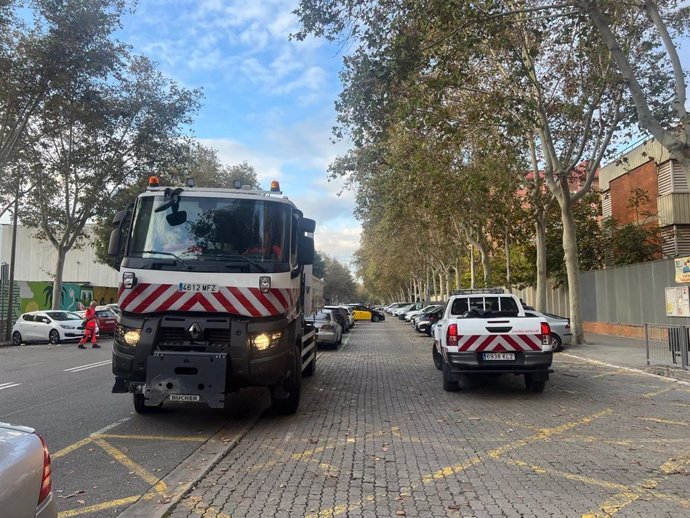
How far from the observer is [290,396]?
7.91m

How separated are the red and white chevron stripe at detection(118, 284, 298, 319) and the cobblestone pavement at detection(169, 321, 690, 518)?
5.28 ft

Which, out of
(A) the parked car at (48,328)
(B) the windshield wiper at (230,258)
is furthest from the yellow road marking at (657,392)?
(A) the parked car at (48,328)

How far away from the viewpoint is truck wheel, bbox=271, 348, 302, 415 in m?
7.88

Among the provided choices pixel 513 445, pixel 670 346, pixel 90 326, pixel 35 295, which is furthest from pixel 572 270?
pixel 35 295

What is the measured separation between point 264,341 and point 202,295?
97cm

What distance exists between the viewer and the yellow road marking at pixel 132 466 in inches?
201

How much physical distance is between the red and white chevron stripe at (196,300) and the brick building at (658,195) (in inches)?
767

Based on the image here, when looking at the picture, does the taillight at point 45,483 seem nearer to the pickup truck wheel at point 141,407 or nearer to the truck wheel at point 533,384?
the pickup truck wheel at point 141,407

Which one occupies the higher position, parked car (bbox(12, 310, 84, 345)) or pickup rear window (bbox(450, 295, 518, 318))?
pickup rear window (bbox(450, 295, 518, 318))

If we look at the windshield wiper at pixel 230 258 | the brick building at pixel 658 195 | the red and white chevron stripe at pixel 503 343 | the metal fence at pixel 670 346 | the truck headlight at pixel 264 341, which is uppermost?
→ the brick building at pixel 658 195

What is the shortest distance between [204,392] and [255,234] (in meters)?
2.13

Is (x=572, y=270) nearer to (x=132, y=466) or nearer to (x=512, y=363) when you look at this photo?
(x=512, y=363)

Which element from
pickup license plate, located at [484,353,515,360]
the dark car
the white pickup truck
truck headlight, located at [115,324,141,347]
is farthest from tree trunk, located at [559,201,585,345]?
truck headlight, located at [115,324,141,347]

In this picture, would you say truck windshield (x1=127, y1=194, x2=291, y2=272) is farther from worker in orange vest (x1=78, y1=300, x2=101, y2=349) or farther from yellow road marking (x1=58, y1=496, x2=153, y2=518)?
worker in orange vest (x1=78, y1=300, x2=101, y2=349)
